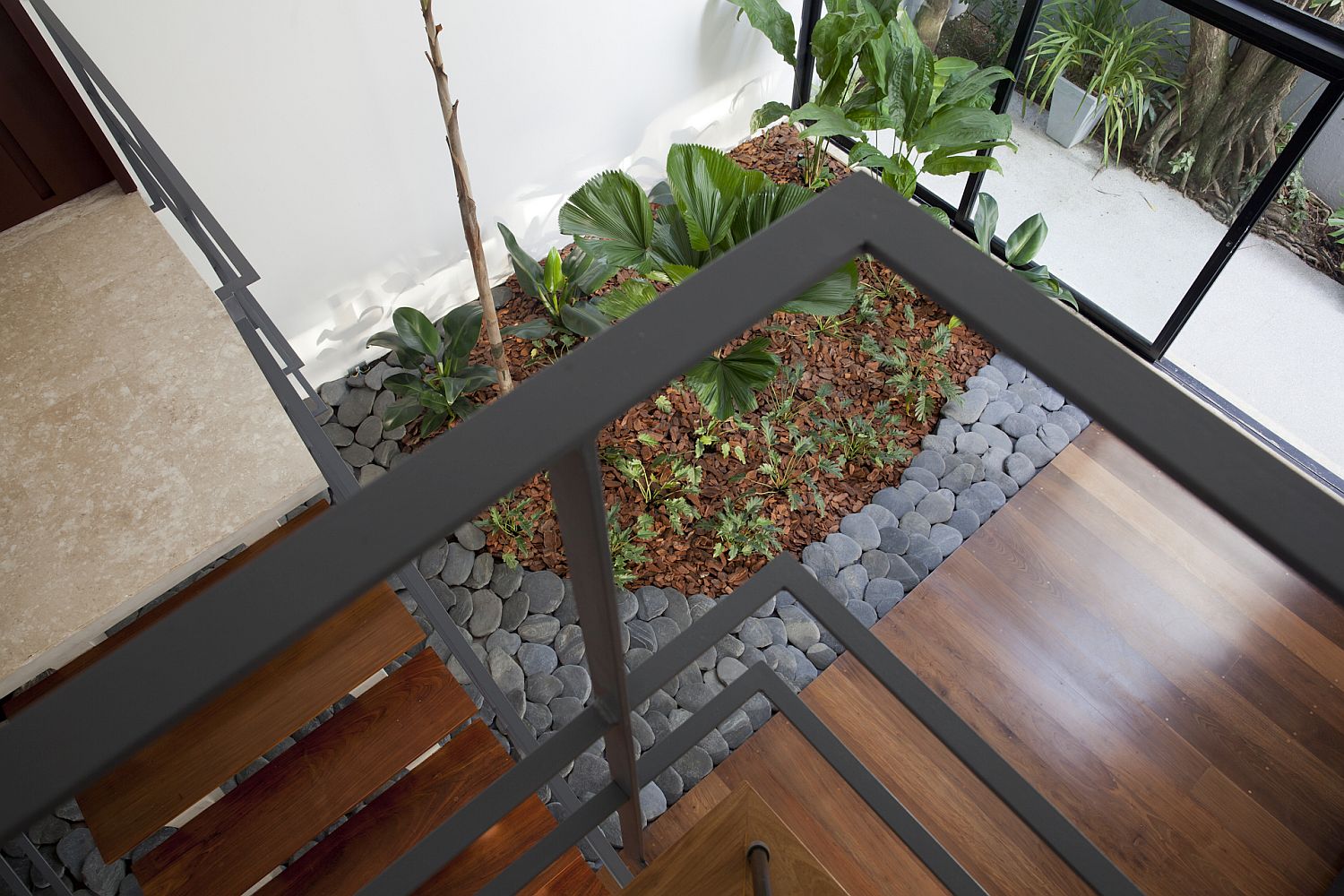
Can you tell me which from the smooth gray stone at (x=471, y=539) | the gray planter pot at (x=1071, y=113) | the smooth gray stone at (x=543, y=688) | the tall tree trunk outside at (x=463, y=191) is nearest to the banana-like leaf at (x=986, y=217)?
the gray planter pot at (x=1071, y=113)

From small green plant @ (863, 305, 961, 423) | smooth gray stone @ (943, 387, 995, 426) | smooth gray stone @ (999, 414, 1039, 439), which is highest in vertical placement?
small green plant @ (863, 305, 961, 423)

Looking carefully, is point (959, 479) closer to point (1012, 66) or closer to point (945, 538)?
point (945, 538)

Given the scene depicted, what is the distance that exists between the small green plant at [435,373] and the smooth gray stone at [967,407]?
5.46 feet

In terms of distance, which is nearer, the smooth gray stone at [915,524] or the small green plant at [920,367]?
the smooth gray stone at [915,524]

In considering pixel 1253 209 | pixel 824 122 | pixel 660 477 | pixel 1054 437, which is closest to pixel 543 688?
pixel 660 477

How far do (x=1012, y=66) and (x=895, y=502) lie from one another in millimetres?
1713

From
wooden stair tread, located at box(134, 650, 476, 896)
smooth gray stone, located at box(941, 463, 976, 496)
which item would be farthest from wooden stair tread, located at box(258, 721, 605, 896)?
smooth gray stone, located at box(941, 463, 976, 496)

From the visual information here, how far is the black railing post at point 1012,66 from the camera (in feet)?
10.9

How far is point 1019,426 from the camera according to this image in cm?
348

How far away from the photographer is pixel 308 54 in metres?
2.72

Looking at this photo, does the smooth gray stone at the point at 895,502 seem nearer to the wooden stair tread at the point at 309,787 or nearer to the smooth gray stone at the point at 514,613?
the smooth gray stone at the point at 514,613

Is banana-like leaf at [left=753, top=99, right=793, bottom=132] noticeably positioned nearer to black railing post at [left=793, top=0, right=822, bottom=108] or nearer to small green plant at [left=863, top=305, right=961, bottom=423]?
black railing post at [left=793, top=0, right=822, bottom=108]

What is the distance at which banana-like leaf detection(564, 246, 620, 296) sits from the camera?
353 cm

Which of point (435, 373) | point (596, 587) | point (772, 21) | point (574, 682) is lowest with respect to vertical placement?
point (574, 682)
